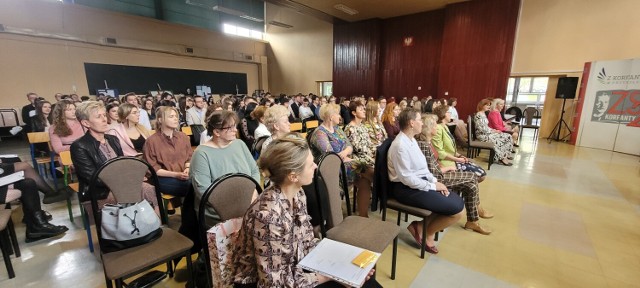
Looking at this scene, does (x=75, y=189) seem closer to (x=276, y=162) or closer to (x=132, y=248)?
(x=132, y=248)

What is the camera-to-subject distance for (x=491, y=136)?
515cm

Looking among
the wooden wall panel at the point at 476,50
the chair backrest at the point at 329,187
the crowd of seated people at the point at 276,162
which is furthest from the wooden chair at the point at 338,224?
the wooden wall panel at the point at 476,50

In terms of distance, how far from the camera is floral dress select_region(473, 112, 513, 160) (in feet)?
16.8

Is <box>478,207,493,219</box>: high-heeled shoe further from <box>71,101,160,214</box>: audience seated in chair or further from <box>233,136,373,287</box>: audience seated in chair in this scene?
<box>71,101,160,214</box>: audience seated in chair

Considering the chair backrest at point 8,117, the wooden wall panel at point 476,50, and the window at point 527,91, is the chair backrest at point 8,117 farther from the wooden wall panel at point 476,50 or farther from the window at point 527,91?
the window at point 527,91

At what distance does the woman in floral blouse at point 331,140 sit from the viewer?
285 cm

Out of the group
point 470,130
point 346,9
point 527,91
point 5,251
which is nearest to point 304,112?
point 346,9

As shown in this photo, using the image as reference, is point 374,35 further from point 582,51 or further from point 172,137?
point 172,137

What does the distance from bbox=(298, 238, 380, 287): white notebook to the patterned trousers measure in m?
1.83

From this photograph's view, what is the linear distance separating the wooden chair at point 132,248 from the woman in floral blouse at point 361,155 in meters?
1.83

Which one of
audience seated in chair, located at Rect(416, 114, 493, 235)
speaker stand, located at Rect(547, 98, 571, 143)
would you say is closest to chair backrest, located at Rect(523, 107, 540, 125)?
speaker stand, located at Rect(547, 98, 571, 143)

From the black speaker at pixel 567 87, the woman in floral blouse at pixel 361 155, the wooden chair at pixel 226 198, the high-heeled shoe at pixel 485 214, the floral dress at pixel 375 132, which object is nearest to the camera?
the wooden chair at pixel 226 198

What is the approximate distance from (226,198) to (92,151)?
158cm

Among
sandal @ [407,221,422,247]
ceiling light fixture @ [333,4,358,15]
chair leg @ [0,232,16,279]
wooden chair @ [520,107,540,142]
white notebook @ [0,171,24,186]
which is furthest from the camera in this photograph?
ceiling light fixture @ [333,4,358,15]
